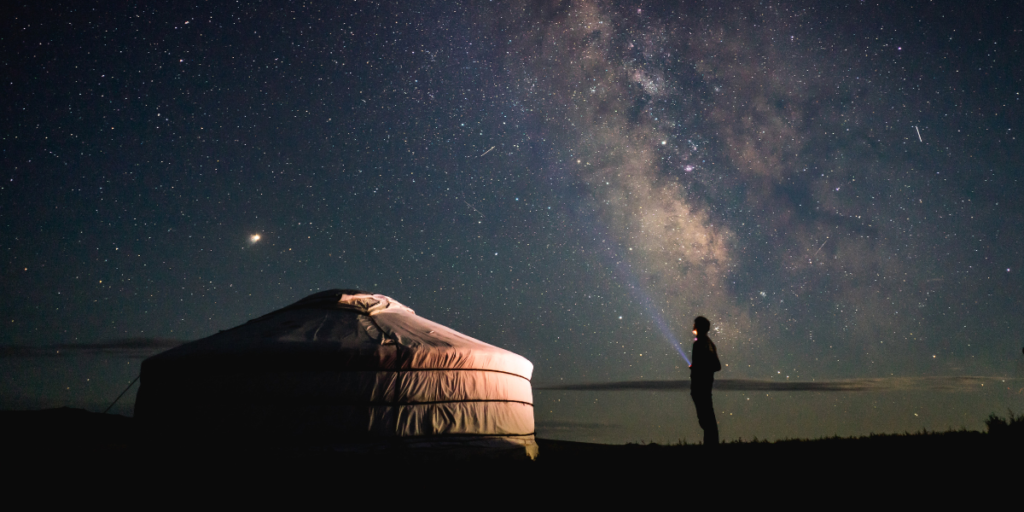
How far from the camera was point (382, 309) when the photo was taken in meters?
6.05

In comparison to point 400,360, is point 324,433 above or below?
below

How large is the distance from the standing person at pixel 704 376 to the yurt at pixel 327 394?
1803mm

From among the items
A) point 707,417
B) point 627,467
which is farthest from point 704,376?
point 627,467

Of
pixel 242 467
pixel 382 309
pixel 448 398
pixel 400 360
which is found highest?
pixel 382 309

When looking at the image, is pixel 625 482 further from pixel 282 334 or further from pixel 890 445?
pixel 282 334

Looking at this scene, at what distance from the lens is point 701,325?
14.8ft

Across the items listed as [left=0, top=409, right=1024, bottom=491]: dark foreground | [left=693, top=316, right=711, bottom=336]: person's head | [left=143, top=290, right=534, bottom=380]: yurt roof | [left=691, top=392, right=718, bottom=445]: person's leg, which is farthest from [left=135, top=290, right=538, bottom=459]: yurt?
[left=693, top=316, right=711, bottom=336]: person's head

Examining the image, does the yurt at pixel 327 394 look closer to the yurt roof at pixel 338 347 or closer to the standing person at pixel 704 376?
the yurt roof at pixel 338 347

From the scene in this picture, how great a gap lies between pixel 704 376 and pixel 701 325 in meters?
0.45

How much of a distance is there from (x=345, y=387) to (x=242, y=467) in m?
0.99

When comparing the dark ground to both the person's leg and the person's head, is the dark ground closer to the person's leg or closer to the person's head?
the person's leg

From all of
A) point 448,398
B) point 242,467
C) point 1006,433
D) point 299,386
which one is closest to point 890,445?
point 1006,433

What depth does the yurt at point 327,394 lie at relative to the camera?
14.0 feet

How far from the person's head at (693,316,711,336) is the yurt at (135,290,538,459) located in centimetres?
200
